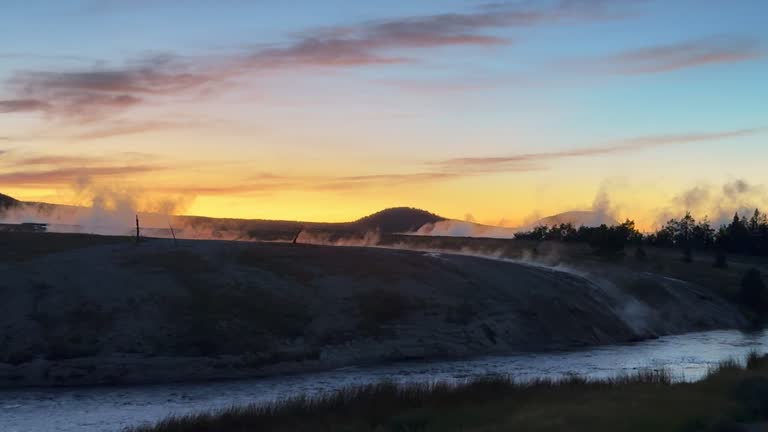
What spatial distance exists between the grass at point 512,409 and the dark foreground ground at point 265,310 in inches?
414

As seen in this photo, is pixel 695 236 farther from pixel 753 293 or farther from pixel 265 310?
pixel 265 310

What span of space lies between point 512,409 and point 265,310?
18.5m

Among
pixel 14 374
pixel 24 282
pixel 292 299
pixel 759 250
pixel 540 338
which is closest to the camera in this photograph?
pixel 14 374

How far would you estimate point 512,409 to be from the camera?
26.8 metres

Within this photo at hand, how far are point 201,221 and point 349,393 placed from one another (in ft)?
558

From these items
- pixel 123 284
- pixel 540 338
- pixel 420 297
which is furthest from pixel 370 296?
pixel 123 284

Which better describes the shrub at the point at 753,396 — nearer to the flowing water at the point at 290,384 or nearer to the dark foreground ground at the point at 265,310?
the flowing water at the point at 290,384

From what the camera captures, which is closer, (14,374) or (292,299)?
(14,374)

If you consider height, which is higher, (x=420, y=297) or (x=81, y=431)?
(x=420, y=297)

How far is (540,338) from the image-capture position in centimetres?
4816

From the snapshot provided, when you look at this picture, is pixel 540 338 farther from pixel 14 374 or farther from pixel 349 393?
pixel 14 374

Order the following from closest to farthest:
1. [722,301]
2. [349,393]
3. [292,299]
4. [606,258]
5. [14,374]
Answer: [349,393]
[14,374]
[292,299]
[722,301]
[606,258]

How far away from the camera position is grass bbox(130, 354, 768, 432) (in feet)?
75.9

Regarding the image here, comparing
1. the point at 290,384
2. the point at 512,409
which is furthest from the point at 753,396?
the point at 290,384
